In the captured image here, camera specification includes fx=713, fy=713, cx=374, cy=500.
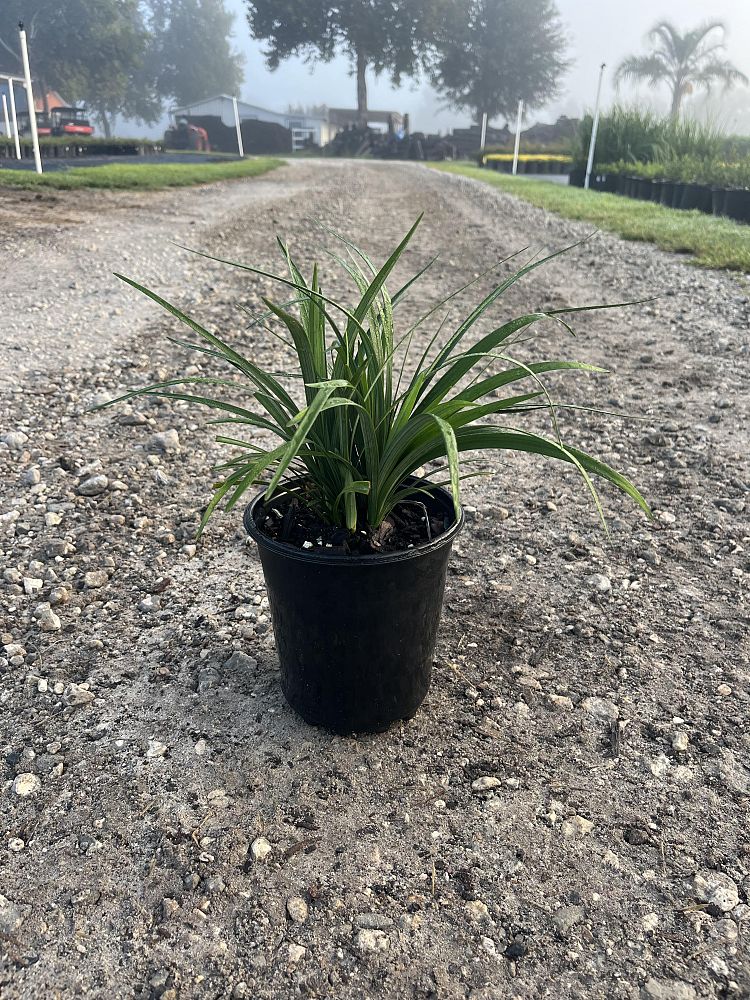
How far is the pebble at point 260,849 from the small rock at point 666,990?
2.44 ft

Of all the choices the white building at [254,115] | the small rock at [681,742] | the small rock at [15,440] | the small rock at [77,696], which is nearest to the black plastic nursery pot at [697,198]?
the small rock at [15,440]

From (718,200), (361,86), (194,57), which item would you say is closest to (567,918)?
(718,200)

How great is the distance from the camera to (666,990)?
4.08 feet

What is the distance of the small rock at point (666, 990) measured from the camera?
123 cm

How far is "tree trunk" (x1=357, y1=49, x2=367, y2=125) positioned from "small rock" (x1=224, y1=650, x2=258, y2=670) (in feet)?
157

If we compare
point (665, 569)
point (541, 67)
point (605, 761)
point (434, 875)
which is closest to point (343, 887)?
point (434, 875)

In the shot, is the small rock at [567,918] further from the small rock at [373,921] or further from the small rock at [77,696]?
the small rock at [77,696]

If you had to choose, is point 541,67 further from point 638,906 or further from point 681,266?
point 638,906

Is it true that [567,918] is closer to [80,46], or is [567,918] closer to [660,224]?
[660,224]

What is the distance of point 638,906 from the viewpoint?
4.52 feet

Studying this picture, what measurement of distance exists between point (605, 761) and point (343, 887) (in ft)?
2.28

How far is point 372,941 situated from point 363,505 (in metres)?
0.89

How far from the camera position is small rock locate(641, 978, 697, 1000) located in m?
1.23

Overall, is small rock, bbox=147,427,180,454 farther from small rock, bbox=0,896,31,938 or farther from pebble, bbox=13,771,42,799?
small rock, bbox=0,896,31,938
